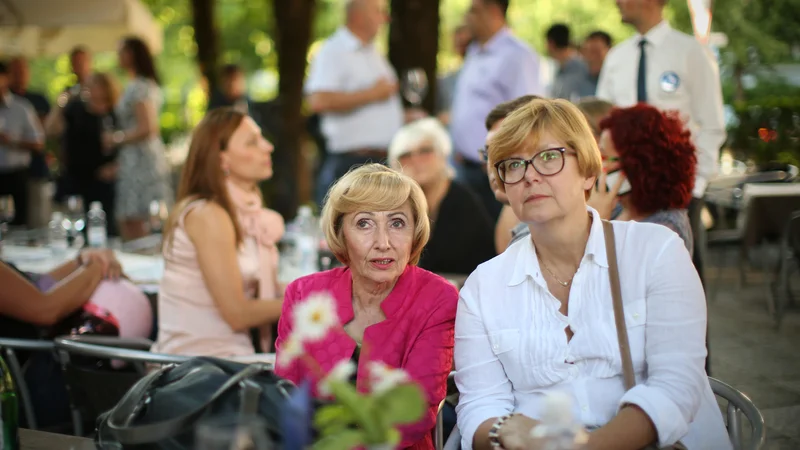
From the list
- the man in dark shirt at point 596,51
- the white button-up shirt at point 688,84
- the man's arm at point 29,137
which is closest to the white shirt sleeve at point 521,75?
the white button-up shirt at point 688,84

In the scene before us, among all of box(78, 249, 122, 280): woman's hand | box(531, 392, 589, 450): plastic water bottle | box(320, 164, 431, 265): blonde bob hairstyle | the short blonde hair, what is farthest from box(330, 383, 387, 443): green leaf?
the short blonde hair

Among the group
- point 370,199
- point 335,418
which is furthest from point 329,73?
point 335,418

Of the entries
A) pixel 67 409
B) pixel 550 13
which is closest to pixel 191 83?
pixel 550 13

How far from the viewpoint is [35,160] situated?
11.0 metres

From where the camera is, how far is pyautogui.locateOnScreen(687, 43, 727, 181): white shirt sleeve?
4855 mm

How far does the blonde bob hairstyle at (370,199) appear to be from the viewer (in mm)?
2615

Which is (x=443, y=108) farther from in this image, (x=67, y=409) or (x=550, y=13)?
(x=550, y=13)

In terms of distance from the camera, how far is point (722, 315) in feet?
21.4

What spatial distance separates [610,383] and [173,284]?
1.93 meters

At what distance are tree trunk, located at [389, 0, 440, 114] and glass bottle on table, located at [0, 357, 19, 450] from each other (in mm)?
6220

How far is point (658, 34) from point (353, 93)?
86.9 inches

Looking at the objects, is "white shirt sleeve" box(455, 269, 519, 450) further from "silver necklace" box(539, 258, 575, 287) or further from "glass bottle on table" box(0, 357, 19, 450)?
"glass bottle on table" box(0, 357, 19, 450)

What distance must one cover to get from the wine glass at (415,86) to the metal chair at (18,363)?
15.7ft

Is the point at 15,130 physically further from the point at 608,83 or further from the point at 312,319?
the point at 312,319
